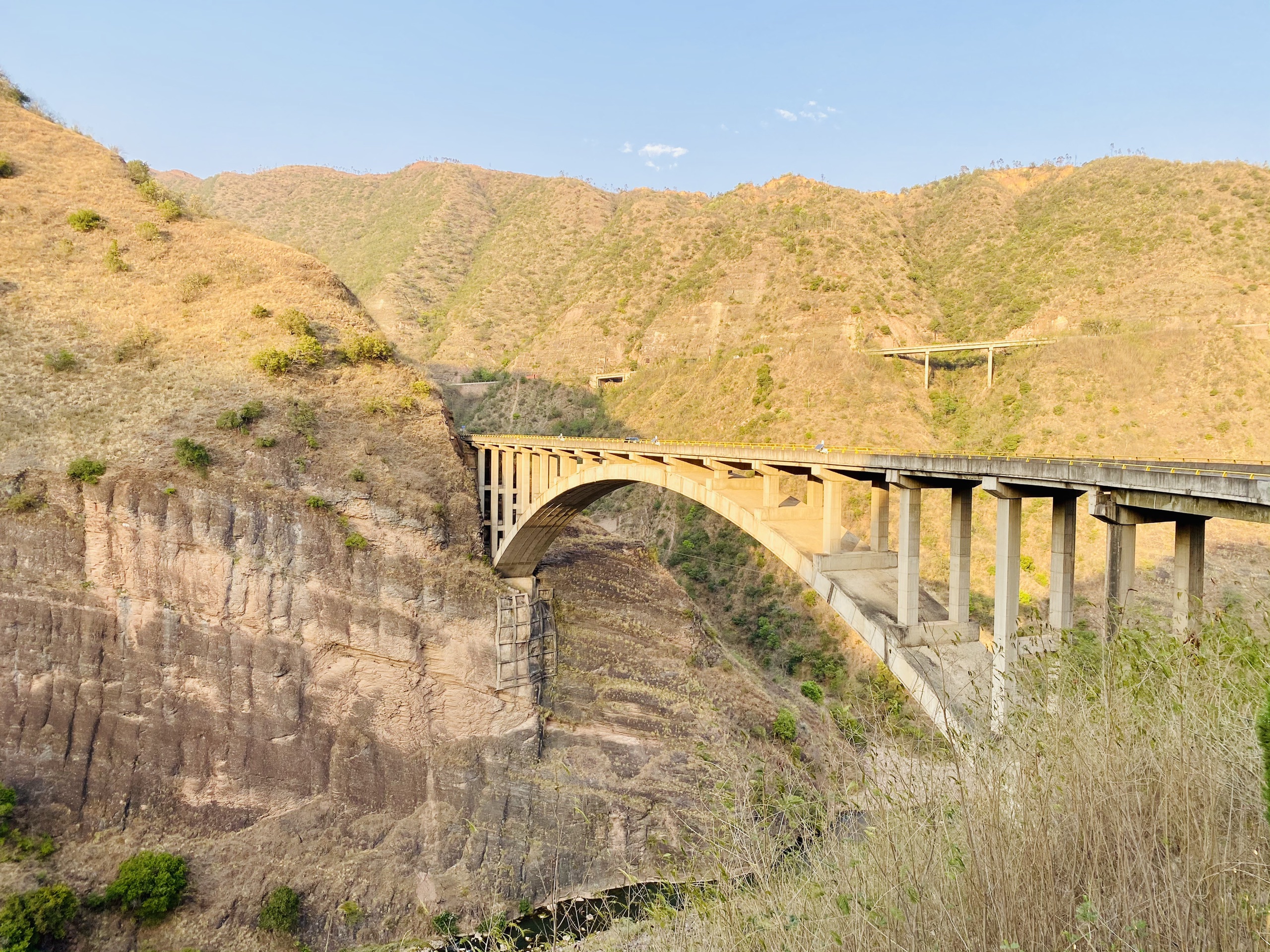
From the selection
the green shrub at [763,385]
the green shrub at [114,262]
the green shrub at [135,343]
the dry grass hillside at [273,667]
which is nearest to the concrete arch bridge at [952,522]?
the dry grass hillside at [273,667]

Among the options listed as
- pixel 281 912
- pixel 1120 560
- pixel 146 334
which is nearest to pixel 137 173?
pixel 146 334

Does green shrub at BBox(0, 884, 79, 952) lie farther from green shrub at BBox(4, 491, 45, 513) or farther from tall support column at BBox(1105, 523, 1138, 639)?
tall support column at BBox(1105, 523, 1138, 639)

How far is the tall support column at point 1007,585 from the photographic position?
34.8ft

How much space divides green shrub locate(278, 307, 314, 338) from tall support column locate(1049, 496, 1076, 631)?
86.8ft

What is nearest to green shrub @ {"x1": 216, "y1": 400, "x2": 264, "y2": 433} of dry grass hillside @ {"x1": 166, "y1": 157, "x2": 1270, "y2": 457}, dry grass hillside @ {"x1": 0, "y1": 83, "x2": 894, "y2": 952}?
dry grass hillside @ {"x1": 0, "y1": 83, "x2": 894, "y2": 952}

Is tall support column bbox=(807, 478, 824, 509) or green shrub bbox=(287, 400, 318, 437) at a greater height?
green shrub bbox=(287, 400, 318, 437)

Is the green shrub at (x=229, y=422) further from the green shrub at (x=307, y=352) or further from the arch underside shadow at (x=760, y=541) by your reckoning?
the arch underside shadow at (x=760, y=541)

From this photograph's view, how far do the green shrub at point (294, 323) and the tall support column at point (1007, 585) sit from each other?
25.7 meters

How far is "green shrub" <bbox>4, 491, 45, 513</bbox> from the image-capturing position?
21234 millimetres

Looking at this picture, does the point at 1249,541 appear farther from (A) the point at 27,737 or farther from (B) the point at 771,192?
(B) the point at 771,192

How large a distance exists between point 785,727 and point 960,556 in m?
17.6

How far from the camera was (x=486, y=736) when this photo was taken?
24109 millimetres

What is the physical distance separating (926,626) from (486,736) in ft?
56.2

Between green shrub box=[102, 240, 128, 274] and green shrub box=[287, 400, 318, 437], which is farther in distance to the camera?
green shrub box=[102, 240, 128, 274]
